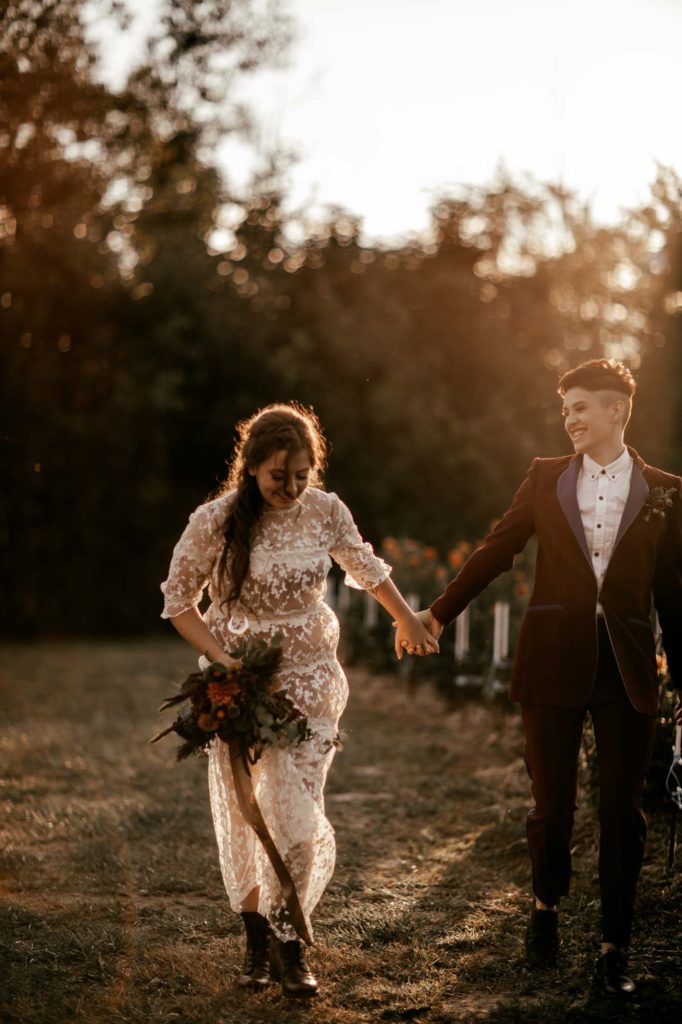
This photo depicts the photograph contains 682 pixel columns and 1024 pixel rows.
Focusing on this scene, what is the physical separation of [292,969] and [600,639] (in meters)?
1.57

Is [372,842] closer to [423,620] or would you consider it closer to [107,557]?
[423,620]

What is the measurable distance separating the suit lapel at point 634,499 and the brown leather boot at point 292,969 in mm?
1819

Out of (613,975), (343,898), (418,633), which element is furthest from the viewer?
(343,898)

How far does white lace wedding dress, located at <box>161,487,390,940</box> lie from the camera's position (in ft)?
14.3

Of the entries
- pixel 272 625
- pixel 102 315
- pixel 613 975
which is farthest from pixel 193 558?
pixel 102 315

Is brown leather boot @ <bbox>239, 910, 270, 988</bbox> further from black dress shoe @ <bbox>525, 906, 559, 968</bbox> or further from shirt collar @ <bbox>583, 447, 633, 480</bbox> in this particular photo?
shirt collar @ <bbox>583, 447, 633, 480</bbox>

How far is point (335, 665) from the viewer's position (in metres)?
4.58

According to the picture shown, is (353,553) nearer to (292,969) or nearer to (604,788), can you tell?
(604,788)

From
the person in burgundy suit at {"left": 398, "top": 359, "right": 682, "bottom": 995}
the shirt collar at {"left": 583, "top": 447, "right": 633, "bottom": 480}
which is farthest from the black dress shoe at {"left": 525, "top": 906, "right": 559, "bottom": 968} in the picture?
the shirt collar at {"left": 583, "top": 447, "right": 633, "bottom": 480}

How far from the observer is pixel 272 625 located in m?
4.43

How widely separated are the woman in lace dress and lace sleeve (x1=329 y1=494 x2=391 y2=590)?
72 mm

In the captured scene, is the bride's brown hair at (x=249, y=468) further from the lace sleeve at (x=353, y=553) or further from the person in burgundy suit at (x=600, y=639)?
the person in burgundy suit at (x=600, y=639)

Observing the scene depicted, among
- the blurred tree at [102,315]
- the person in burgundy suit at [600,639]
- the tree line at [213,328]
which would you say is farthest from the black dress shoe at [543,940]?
the blurred tree at [102,315]

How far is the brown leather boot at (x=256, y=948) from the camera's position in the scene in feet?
14.2
